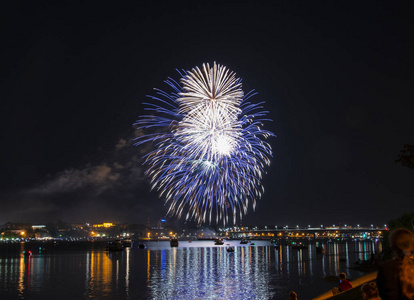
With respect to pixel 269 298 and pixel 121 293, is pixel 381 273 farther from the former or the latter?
pixel 121 293

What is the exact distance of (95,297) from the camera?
4266 centimetres

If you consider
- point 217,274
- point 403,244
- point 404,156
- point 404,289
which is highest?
point 404,156

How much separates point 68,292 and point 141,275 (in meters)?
19.0

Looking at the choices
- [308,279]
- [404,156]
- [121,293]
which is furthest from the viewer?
[308,279]

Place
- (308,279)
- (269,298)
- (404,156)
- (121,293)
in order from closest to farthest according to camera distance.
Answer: (404,156)
(269,298)
(121,293)
(308,279)

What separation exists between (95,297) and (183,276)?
21650 mm

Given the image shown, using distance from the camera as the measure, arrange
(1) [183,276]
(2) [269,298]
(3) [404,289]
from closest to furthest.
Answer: (3) [404,289] → (2) [269,298] → (1) [183,276]

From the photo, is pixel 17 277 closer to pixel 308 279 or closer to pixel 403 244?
pixel 308 279

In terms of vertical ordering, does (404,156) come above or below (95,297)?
above

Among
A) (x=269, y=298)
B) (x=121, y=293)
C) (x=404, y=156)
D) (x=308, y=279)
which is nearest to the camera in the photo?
(x=404, y=156)

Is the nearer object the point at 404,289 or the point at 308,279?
→ the point at 404,289

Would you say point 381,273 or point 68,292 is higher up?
→ point 381,273

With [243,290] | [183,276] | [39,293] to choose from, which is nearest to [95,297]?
[39,293]

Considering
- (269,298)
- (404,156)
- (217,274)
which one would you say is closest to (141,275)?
(217,274)
